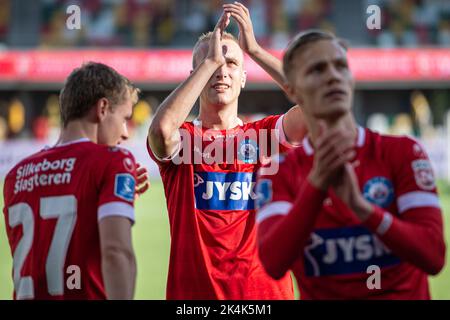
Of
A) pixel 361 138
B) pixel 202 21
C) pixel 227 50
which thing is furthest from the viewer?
pixel 202 21

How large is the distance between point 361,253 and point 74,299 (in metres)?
1.11

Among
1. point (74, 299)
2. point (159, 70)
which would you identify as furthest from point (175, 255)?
point (159, 70)

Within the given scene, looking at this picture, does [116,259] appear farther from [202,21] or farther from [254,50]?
[202,21]

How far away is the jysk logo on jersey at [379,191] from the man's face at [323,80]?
11.3 inches

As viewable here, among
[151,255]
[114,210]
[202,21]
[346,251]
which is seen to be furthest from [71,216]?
[202,21]

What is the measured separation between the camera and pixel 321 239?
2479 mm

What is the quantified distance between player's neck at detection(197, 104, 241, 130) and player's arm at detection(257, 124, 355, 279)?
1.37 metres

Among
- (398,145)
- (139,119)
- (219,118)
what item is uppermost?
(139,119)

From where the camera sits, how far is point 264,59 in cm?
360

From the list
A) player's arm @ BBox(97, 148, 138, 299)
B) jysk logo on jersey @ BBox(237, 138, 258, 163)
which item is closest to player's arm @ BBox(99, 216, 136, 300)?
player's arm @ BBox(97, 148, 138, 299)

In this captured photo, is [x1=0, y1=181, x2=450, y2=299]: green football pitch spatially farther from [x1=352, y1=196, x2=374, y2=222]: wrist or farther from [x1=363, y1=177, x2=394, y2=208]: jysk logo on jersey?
[x1=352, y1=196, x2=374, y2=222]: wrist

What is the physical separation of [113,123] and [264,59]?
1024mm

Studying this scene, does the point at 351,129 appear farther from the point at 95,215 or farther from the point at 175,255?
the point at 175,255

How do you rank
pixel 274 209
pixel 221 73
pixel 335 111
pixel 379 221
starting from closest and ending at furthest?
pixel 379 221
pixel 335 111
pixel 274 209
pixel 221 73
